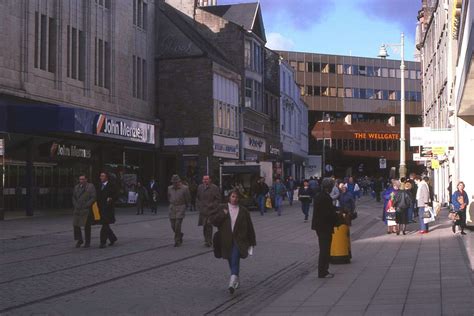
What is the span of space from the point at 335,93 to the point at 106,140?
64303mm

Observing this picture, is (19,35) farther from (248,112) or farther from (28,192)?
(248,112)

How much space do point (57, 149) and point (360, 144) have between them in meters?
69.2

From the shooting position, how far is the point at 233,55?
162ft

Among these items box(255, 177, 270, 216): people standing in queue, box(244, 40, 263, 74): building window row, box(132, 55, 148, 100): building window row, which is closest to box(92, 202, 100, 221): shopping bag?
box(255, 177, 270, 216): people standing in queue

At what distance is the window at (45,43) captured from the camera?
93.9ft

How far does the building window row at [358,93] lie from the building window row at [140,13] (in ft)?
175

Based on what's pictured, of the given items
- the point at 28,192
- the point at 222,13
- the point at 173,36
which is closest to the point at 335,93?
the point at 222,13

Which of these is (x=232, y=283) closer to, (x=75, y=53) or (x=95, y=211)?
(x=95, y=211)

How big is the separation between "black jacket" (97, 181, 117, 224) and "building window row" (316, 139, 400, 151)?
78112mm

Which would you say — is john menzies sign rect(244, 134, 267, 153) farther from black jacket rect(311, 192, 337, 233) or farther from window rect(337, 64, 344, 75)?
window rect(337, 64, 344, 75)

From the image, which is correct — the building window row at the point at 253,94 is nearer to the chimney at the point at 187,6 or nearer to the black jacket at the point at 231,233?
the chimney at the point at 187,6

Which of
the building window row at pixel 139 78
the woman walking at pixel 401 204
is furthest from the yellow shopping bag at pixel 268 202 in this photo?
the woman walking at pixel 401 204

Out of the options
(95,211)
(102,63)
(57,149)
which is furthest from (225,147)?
(95,211)

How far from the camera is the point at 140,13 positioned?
133 ft
